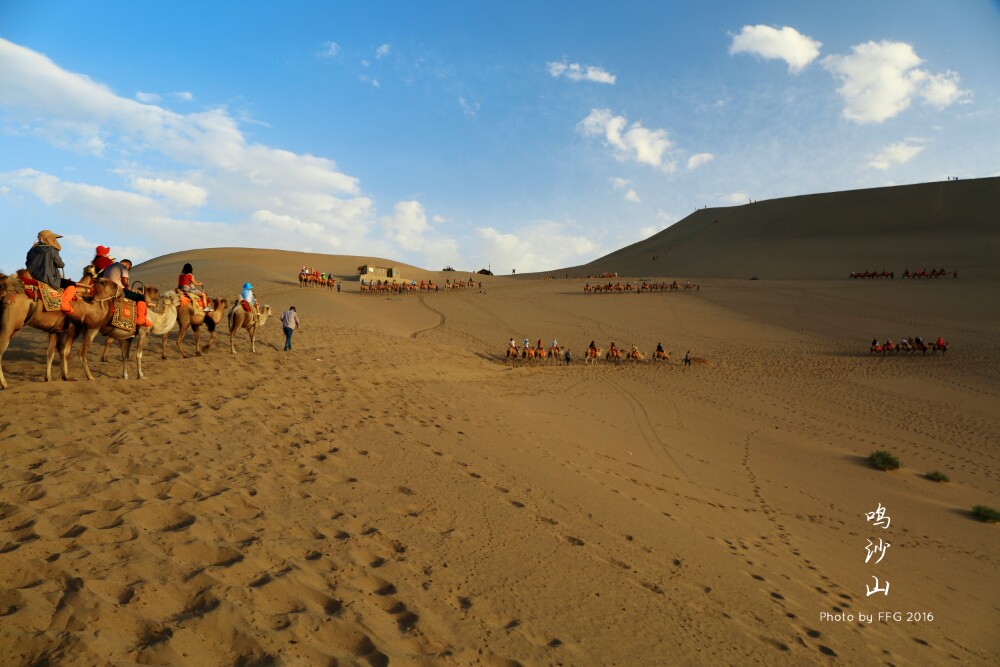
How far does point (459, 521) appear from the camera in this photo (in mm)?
5504

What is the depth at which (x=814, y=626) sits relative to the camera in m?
4.67

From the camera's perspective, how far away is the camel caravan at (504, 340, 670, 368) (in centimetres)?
2181

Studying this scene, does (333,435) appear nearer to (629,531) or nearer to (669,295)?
(629,531)

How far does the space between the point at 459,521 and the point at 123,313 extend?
28.3 feet

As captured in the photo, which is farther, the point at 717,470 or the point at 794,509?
the point at 717,470

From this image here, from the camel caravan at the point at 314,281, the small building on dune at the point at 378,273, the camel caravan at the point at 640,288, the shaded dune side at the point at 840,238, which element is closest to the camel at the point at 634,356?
the camel caravan at the point at 640,288

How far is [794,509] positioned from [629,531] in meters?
4.24

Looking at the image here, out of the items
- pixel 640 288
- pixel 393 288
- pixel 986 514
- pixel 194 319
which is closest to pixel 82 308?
pixel 194 319

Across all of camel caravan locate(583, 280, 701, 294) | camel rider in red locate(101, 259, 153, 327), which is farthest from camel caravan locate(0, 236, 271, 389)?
camel caravan locate(583, 280, 701, 294)

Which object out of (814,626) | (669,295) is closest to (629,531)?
(814,626)

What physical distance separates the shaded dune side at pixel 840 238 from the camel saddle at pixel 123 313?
55.1 metres

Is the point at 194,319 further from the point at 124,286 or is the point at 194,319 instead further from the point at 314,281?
the point at 314,281

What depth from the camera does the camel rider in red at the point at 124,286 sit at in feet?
33.9

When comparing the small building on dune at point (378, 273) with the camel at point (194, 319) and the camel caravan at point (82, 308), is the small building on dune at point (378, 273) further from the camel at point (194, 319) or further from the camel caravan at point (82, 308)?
the camel caravan at point (82, 308)
